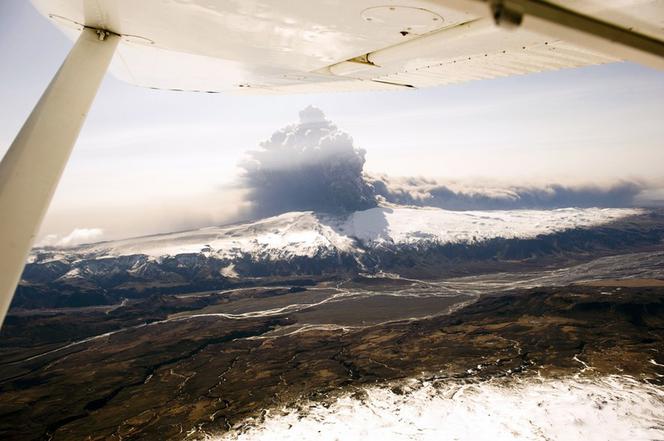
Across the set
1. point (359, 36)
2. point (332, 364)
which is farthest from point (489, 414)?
point (359, 36)

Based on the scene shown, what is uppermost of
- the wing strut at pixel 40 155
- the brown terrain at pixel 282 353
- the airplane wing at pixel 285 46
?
the airplane wing at pixel 285 46

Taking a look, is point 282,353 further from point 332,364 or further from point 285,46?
point 285,46

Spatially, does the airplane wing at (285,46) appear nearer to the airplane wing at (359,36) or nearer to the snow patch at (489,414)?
the airplane wing at (359,36)

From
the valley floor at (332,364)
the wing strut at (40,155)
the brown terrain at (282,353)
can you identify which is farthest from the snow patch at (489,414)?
the wing strut at (40,155)

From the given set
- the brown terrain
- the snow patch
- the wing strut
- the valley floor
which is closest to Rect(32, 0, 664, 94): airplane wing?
the wing strut

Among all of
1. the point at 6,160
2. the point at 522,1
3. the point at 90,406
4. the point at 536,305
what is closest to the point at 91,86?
the point at 6,160

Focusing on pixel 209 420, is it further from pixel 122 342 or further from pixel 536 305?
pixel 536 305
